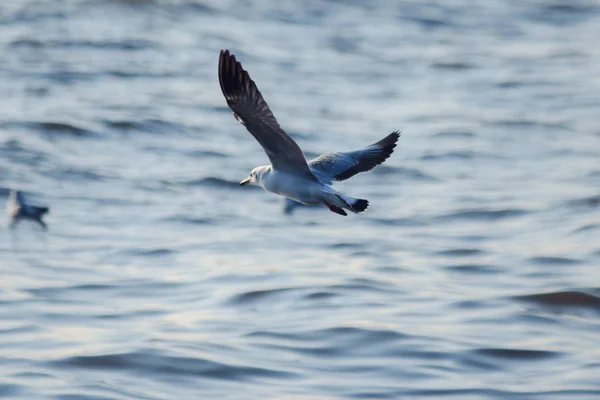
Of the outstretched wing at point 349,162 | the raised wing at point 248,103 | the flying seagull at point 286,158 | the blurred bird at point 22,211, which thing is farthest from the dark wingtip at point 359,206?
the blurred bird at point 22,211

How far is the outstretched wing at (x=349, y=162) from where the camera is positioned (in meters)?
8.45

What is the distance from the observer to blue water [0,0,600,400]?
30.9ft

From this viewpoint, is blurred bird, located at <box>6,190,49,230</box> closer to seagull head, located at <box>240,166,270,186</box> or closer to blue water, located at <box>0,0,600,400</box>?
blue water, located at <box>0,0,600,400</box>

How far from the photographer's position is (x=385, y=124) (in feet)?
58.4

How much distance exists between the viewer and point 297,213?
45.9ft

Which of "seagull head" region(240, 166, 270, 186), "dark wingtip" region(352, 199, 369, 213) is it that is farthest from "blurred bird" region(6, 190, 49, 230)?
"dark wingtip" region(352, 199, 369, 213)

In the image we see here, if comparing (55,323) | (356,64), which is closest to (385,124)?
(356,64)

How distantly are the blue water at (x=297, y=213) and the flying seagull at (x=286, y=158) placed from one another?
165 centimetres

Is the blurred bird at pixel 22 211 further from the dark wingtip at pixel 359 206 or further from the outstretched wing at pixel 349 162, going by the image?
the dark wingtip at pixel 359 206

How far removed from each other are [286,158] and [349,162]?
0.92m

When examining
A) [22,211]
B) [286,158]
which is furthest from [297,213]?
[286,158]

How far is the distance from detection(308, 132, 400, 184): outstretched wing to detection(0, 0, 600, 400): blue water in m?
1.63

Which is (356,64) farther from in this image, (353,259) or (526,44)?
(353,259)

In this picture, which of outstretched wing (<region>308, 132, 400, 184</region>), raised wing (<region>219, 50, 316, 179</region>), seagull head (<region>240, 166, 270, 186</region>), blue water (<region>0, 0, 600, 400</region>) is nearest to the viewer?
raised wing (<region>219, 50, 316, 179</region>)
